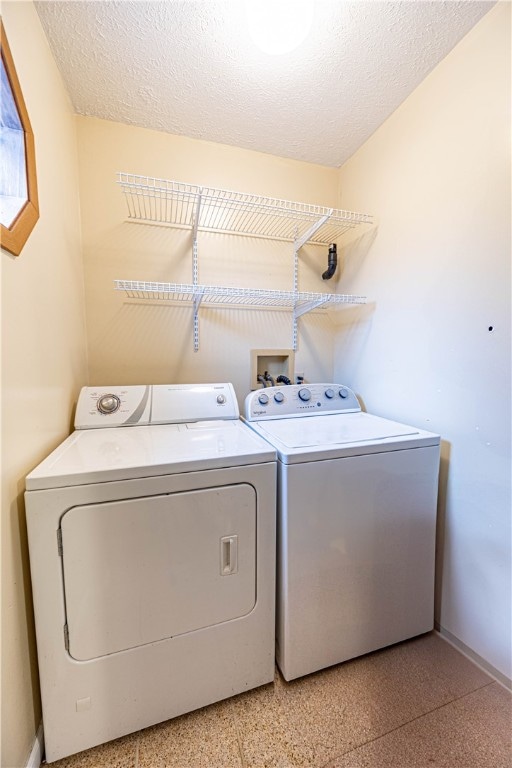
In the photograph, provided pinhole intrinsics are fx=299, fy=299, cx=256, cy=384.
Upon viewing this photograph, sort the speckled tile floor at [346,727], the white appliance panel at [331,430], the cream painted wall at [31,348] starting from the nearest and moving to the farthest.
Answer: the cream painted wall at [31,348]
the speckled tile floor at [346,727]
the white appliance panel at [331,430]

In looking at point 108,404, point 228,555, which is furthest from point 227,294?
point 228,555

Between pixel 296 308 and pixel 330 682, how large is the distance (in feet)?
6.18

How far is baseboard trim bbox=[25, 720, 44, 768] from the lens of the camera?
2.85 feet

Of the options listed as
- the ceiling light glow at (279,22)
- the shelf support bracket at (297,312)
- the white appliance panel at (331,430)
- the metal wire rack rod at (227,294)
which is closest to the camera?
the ceiling light glow at (279,22)

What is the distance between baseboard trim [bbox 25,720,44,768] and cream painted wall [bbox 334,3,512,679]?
62.0 inches

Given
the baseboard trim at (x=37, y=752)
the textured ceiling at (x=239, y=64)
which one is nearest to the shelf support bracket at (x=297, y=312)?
the textured ceiling at (x=239, y=64)

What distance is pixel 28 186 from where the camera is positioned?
96cm

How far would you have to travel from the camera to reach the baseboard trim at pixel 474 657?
1132mm

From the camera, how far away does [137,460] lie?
3.16ft

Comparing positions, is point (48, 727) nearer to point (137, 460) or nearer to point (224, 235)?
point (137, 460)

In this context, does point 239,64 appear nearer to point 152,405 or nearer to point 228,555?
point 152,405

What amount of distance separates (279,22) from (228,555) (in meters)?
1.89

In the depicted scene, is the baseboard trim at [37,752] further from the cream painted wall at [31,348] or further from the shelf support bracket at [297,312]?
the shelf support bracket at [297,312]

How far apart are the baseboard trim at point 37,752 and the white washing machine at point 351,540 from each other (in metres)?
0.80
